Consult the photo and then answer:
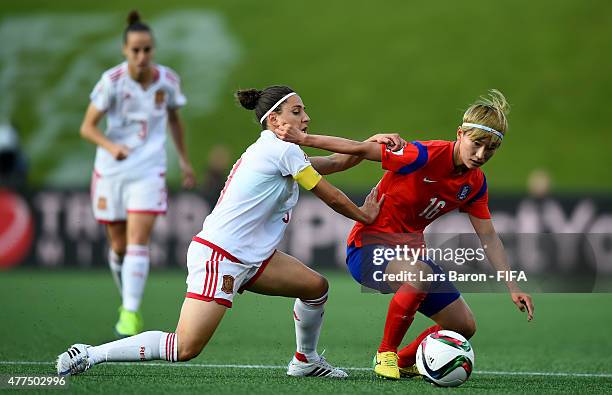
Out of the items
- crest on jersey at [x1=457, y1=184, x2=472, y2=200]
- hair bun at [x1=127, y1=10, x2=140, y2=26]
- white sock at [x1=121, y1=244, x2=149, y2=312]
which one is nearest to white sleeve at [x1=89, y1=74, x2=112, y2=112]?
hair bun at [x1=127, y1=10, x2=140, y2=26]

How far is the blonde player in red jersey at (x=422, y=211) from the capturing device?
6.11 metres

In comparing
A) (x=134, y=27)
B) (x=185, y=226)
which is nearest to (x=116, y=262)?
(x=134, y=27)

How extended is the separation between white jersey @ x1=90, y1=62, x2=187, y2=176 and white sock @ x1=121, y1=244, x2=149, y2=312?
699mm

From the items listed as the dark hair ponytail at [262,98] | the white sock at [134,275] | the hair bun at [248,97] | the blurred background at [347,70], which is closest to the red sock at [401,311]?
the dark hair ponytail at [262,98]

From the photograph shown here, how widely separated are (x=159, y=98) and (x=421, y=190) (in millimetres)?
3211

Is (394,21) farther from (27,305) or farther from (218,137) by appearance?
(27,305)

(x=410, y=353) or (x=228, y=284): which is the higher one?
(x=228, y=284)

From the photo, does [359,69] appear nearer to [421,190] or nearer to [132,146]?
[132,146]

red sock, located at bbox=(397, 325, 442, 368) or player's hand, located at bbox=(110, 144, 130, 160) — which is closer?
red sock, located at bbox=(397, 325, 442, 368)

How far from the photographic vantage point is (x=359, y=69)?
94.9 feet

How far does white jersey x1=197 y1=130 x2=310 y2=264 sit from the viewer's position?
595 cm

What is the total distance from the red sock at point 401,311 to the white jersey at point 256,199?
829 mm

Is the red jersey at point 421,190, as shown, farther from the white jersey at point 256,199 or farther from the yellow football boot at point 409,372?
the yellow football boot at point 409,372

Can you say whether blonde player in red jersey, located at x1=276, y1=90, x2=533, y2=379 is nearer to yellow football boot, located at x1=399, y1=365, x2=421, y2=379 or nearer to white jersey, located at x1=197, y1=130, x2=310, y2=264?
yellow football boot, located at x1=399, y1=365, x2=421, y2=379
